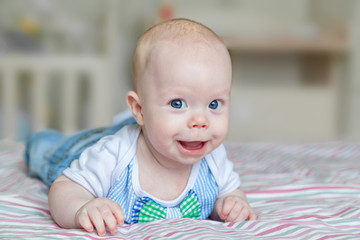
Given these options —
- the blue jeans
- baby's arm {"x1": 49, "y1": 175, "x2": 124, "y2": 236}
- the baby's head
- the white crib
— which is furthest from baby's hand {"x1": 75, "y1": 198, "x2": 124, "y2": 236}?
the white crib

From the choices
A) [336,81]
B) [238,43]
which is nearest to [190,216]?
[238,43]

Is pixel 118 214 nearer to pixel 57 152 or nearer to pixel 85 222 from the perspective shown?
pixel 85 222

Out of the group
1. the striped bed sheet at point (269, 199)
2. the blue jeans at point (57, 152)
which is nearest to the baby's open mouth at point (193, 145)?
the striped bed sheet at point (269, 199)

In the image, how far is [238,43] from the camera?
2.83m

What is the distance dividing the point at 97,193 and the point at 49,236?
0.14 m

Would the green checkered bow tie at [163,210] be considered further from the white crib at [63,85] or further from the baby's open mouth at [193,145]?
the white crib at [63,85]

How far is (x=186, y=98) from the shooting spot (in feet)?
2.46

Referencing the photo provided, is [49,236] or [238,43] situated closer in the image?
[49,236]

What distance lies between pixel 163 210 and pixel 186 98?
0.68ft

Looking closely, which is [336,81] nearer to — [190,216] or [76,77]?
[76,77]

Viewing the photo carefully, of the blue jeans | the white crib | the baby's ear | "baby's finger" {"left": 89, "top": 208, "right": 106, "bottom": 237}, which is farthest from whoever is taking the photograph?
the white crib

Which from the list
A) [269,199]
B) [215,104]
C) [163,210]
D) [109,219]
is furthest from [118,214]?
[269,199]

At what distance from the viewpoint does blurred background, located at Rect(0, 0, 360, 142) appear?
7.77ft

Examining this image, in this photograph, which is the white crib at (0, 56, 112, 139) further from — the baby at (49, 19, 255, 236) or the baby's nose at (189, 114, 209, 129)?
the baby's nose at (189, 114, 209, 129)
